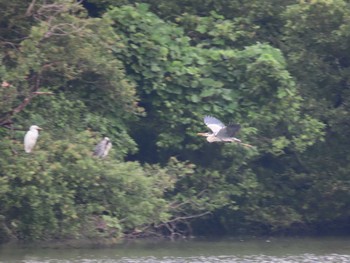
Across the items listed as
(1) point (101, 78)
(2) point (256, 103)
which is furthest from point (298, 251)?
(1) point (101, 78)

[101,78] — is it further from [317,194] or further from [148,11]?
[317,194]

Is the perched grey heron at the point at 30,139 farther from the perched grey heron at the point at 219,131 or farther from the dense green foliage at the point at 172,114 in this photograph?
the perched grey heron at the point at 219,131

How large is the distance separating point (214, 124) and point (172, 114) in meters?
1.08

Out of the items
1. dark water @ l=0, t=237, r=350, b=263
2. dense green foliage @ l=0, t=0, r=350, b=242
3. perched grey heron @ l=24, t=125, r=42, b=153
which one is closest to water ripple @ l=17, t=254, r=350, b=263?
dark water @ l=0, t=237, r=350, b=263

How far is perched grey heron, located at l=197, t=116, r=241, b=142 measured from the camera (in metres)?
16.3

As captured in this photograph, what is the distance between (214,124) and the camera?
1666cm

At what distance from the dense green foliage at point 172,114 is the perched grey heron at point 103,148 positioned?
180mm

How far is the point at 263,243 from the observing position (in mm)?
17547

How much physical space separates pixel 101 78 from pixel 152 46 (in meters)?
1.23

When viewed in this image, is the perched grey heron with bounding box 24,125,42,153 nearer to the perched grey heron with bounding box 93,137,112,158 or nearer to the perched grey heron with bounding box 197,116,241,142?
the perched grey heron with bounding box 93,137,112,158

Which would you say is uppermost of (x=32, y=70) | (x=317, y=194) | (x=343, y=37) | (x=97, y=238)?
(x=343, y=37)

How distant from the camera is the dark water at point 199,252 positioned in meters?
14.8

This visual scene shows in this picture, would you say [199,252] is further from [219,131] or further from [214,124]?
[214,124]

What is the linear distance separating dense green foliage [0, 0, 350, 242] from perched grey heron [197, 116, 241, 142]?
2.21 ft
